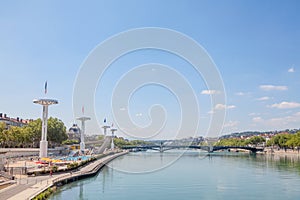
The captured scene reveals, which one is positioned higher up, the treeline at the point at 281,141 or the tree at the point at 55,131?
the tree at the point at 55,131

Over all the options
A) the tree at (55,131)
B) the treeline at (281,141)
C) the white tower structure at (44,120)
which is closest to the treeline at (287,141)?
the treeline at (281,141)

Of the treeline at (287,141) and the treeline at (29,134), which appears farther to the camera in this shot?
the treeline at (287,141)

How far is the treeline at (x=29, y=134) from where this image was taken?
5972 centimetres

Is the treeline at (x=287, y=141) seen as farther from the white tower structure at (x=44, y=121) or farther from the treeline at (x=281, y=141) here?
the white tower structure at (x=44, y=121)

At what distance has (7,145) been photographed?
211 feet

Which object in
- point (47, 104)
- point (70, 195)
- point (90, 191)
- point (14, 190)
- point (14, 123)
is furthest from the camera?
point (14, 123)

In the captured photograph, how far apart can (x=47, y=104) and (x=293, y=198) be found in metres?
34.2

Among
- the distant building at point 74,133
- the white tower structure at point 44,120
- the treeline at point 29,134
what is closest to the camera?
the white tower structure at point 44,120

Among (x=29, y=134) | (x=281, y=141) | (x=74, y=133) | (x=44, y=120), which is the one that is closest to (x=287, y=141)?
(x=281, y=141)

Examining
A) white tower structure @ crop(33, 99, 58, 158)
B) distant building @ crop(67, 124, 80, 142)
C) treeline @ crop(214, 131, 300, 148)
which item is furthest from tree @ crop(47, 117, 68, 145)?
distant building @ crop(67, 124, 80, 142)

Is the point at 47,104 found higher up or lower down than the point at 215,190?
higher up

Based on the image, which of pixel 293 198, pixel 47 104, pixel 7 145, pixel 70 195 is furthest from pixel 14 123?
pixel 293 198

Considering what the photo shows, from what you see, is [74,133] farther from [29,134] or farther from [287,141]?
[287,141]

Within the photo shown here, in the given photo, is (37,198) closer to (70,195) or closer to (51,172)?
(70,195)
